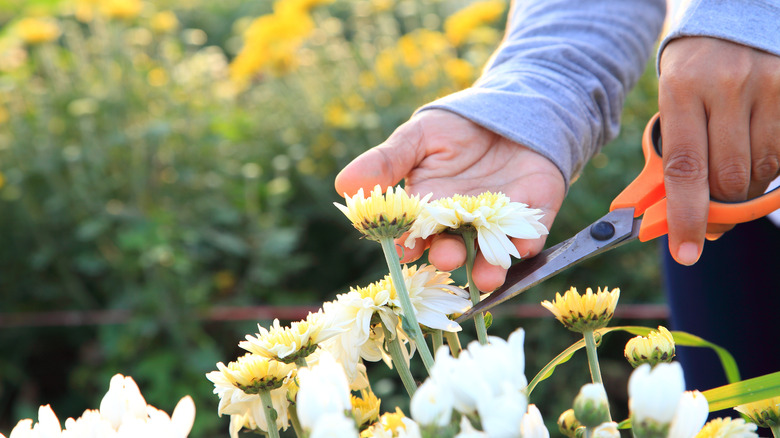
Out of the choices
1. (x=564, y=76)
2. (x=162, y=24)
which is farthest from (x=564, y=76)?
(x=162, y=24)

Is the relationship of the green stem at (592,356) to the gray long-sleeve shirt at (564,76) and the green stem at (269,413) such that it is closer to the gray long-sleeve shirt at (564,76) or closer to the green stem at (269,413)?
the green stem at (269,413)

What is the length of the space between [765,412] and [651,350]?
0.36 feet

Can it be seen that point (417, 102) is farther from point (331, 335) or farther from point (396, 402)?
point (331, 335)

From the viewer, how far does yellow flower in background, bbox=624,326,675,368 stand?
0.67 metres

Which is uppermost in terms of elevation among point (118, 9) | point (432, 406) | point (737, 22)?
point (118, 9)

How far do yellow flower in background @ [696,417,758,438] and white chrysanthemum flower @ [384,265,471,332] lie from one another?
0.78ft

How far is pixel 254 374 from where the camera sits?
67 centimetres

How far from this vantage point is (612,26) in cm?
132

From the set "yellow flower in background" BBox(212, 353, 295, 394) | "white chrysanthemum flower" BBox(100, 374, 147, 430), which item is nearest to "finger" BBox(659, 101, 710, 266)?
"yellow flower in background" BBox(212, 353, 295, 394)

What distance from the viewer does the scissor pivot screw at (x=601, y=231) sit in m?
0.95

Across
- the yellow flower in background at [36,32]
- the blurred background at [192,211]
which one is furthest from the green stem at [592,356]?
the yellow flower in background at [36,32]

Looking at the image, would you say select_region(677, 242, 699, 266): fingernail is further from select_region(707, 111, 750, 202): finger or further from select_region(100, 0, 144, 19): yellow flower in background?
select_region(100, 0, 144, 19): yellow flower in background

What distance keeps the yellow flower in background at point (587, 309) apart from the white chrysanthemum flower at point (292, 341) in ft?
0.75

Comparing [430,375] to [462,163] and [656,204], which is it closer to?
[656,204]
